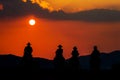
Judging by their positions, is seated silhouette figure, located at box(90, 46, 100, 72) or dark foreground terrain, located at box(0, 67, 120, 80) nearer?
dark foreground terrain, located at box(0, 67, 120, 80)

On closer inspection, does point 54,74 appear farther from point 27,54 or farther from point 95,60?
point 27,54

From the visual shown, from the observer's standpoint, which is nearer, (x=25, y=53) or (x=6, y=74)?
(x=6, y=74)

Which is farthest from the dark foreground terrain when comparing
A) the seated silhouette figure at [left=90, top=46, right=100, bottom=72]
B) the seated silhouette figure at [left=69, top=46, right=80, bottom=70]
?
the seated silhouette figure at [left=69, top=46, right=80, bottom=70]

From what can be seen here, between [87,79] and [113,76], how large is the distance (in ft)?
15.0

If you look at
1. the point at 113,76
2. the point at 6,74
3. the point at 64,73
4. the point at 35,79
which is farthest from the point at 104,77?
the point at 6,74

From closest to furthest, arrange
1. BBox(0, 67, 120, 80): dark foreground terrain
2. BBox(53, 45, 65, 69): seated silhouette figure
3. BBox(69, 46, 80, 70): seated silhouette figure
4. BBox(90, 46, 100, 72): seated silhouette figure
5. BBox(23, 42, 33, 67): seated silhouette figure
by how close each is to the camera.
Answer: BBox(0, 67, 120, 80): dark foreground terrain
BBox(90, 46, 100, 72): seated silhouette figure
BBox(23, 42, 33, 67): seated silhouette figure
BBox(69, 46, 80, 70): seated silhouette figure
BBox(53, 45, 65, 69): seated silhouette figure

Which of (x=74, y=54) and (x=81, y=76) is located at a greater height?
(x=74, y=54)

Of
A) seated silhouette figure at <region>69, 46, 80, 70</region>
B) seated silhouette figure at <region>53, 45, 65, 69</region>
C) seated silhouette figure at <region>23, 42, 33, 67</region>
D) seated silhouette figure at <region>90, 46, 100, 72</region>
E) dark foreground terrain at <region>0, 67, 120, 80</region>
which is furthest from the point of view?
seated silhouette figure at <region>53, 45, 65, 69</region>

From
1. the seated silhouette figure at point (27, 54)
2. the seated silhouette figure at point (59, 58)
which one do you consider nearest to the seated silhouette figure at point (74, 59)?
the seated silhouette figure at point (59, 58)

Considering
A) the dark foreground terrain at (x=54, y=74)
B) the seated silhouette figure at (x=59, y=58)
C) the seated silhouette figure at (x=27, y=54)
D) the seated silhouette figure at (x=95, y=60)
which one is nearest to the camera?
A: the dark foreground terrain at (x=54, y=74)

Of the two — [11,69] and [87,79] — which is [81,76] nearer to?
[87,79]

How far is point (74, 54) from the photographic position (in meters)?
102

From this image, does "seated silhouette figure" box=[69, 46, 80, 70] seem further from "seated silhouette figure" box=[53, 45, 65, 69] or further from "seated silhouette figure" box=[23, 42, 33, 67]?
"seated silhouette figure" box=[23, 42, 33, 67]

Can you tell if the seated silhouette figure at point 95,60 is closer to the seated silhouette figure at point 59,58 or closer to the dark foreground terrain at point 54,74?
the seated silhouette figure at point 59,58
